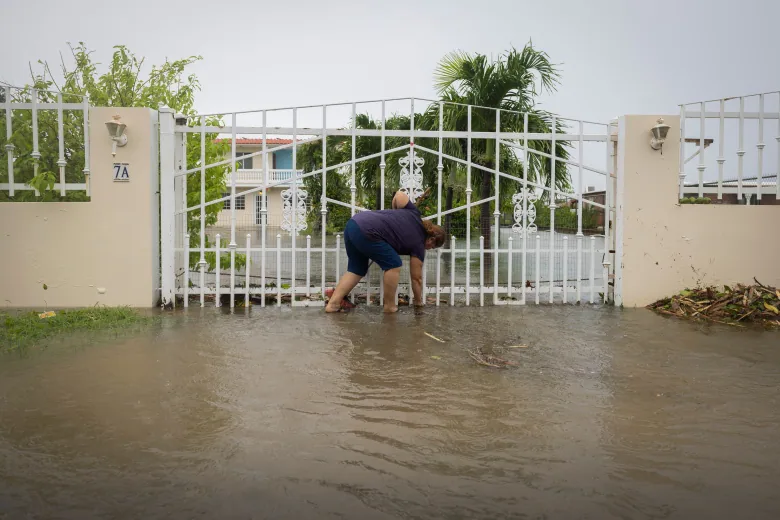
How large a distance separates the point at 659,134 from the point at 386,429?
19.7 ft

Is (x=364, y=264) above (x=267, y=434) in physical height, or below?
above

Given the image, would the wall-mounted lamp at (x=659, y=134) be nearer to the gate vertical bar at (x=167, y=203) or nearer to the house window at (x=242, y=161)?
the house window at (x=242, y=161)

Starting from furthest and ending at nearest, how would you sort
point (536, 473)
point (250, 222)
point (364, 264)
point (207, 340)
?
point (250, 222)
point (364, 264)
point (207, 340)
point (536, 473)

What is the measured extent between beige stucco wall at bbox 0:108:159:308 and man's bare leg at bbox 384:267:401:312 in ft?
9.27

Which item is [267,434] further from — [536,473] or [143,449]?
[536,473]

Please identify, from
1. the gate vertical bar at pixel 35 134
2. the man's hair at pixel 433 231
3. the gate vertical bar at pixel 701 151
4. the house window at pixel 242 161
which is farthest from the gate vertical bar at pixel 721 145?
the gate vertical bar at pixel 35 134

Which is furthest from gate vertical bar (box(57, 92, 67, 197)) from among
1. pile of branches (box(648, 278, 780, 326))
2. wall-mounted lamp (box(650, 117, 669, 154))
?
pile of branches (box(648, 278, 780, 326))

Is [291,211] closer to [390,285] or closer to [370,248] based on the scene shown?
[370,248]

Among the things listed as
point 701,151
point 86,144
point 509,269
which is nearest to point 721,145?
point 701,151

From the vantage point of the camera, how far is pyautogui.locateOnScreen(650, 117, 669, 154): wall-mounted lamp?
7.95 metres

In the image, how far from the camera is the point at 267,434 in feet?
11.6


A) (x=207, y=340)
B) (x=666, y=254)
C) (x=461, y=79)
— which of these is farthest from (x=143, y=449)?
(x=461, y=79)

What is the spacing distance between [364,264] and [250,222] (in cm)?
196

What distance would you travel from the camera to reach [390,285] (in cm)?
754
